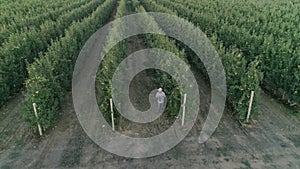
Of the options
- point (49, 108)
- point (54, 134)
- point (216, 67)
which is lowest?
point (54, 134)

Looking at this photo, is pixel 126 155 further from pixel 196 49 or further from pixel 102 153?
pixel 196 49

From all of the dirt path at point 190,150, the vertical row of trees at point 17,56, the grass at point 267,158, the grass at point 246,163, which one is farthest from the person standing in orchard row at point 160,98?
the vertical row of trees at point 17,56

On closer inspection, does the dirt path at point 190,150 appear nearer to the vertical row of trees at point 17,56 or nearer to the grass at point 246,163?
the grass at point 246,163

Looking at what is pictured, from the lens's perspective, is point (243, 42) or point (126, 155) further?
point (243, 42)

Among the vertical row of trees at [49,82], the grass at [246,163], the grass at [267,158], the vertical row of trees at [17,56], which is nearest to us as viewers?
the grass at [246,163]

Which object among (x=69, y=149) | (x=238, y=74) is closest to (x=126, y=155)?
(x=69, y=149)

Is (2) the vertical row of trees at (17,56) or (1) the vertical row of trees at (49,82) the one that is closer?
(1) the vertical row of trees at (49,82)

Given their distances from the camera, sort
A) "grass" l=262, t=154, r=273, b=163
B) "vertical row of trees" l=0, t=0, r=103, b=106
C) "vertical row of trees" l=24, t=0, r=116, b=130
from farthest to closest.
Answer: "vertical row of trees" l=0, t=0, r=103, b=106 → "vertical row of trees" l=24, t=0, r=116, b=130 → "grass" l=262, t=154, r=273, b=163

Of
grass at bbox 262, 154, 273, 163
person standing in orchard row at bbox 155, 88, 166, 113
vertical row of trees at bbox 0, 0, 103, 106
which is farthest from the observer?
vertical row of trees at bbox 0, 0, 103, 106

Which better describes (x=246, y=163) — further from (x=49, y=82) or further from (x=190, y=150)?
(x=49, y=82)

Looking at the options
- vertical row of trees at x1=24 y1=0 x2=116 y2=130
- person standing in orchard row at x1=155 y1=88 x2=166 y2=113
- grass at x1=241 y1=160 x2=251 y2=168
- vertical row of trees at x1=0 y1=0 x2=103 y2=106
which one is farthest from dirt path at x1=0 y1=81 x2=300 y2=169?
vertical row of trees at x1=0 y1=0 x2=103 y2=106

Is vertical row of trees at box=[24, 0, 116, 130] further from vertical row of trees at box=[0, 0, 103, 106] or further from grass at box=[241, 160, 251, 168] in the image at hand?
grass at box=[241, 160, 251, 168]
